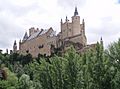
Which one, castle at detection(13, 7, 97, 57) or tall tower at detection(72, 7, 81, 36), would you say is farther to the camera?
tall tower at detection(72, 7, 81, 36)

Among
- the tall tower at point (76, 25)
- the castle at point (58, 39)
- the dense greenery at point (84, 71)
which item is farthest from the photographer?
the tall tower at point (76, 25)

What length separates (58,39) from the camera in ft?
443

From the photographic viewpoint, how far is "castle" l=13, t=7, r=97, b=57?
129 meters

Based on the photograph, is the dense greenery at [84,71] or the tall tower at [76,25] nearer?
the dense greenery at [84,71]

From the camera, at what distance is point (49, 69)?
63.1 metres

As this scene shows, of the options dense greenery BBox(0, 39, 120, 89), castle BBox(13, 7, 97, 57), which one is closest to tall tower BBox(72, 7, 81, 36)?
castle BBox(13, 7, 97, 57)

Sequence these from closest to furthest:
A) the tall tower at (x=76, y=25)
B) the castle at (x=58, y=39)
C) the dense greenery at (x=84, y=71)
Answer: the dense greenery at (x=84, y=71) < the castle at (x=58, y=39) < the tall tower at (x=76, y=25)

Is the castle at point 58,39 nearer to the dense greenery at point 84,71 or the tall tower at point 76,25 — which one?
the tall tower at point 76,25

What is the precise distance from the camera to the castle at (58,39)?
128750mm

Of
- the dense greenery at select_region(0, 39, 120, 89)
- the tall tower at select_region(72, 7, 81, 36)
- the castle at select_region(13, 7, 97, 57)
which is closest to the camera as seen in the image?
the dense greenery at select_region(0, 39, 120, 89)

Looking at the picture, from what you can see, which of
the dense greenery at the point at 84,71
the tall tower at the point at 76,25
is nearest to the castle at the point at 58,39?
the tall tower at the point at 76,25

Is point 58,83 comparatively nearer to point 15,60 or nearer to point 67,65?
point 67,65

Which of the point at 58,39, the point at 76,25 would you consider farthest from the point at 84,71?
the point at 76,25

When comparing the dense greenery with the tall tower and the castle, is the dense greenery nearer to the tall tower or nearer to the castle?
the castle
